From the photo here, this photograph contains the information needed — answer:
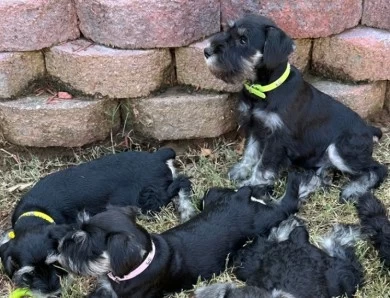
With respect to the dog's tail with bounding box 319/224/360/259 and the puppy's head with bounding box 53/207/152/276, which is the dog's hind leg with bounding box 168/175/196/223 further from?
the puppy's head with bounding box 53/207/152/276

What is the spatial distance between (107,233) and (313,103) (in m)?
2.14

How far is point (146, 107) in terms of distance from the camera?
5250 millimetres

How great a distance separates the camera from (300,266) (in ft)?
12.7

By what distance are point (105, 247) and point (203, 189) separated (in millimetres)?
1752

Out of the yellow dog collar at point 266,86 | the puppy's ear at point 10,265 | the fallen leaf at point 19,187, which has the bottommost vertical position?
the fallen leaf at point 19,187

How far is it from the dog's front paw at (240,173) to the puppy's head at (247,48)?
3.00 ft

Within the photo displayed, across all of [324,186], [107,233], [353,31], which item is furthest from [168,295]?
[353,31]

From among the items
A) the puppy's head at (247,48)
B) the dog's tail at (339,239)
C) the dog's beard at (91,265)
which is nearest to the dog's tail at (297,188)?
the dog's tail at (339,239)

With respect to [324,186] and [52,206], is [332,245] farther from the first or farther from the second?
[52,206]

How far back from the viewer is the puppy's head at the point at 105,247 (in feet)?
11.2

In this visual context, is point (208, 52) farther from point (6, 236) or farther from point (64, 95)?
point (6, 236)

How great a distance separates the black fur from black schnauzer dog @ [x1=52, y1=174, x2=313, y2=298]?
144 mm

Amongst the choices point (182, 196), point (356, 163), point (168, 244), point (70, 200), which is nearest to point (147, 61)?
point (182, 196)

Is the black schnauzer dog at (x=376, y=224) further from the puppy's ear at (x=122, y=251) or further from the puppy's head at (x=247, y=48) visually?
the puppy's ear at (x=122, y=251)
